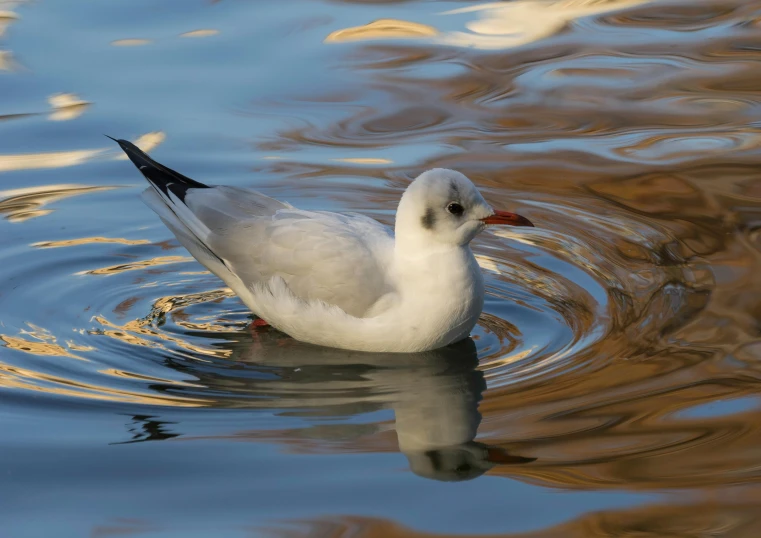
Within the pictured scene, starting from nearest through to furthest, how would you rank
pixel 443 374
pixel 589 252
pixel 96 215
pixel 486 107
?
pixel 443 374
pixel 589 252
pixel 96 215
pixel 486 107

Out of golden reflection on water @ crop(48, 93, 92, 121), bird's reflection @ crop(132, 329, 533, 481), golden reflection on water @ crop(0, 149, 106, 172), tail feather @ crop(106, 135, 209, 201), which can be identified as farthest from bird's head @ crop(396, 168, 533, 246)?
golden reflection on water @ crop(48, 93, 92, 121)

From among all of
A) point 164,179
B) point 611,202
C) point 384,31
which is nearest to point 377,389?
point 164,179

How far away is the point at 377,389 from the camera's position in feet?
17.6

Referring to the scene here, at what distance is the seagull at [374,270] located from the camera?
5645 mm

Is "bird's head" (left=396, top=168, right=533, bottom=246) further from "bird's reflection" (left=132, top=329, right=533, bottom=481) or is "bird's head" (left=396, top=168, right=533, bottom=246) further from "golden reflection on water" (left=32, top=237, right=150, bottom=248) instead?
"golden reflection on water" (left=32, top=237, right=150, bottom=248)

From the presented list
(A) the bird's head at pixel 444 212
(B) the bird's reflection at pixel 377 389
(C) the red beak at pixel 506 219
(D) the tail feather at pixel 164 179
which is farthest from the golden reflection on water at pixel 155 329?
(C) the red beak at pixel 506 219

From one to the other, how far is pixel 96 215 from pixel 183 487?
331 cm

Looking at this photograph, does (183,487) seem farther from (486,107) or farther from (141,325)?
(486,107)

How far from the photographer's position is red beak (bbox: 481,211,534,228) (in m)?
5.53

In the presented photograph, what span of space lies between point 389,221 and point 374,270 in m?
1.60

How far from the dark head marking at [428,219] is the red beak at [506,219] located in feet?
0.77

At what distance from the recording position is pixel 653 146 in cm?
845

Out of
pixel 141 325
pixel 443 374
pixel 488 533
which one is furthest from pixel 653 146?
pixel 488 533

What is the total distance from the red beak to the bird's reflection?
2.13 feet
